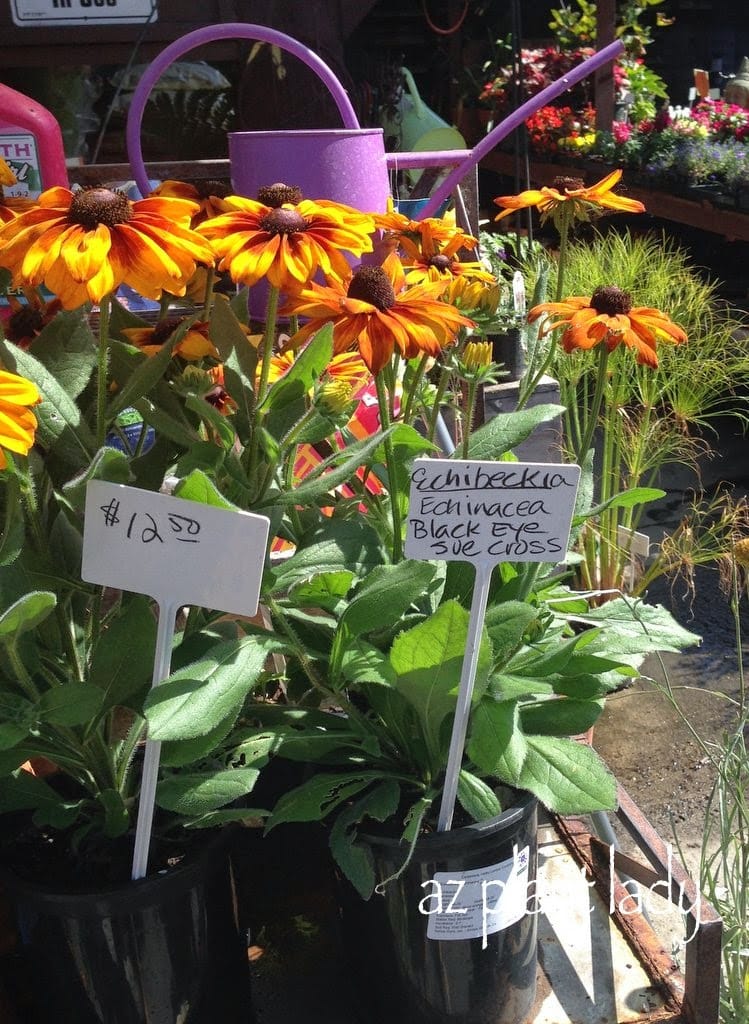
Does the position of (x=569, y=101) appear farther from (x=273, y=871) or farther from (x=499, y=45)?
(x=273, y=871)

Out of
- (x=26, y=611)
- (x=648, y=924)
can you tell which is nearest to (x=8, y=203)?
(x=26, y=611)

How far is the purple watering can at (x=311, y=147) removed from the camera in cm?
106

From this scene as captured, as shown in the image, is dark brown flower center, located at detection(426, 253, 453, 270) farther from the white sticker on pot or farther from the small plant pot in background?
the small plant pot in background

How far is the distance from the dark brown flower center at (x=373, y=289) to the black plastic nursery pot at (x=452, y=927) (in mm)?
421

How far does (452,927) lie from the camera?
84 centimetres

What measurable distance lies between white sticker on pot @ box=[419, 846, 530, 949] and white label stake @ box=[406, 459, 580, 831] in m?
0.15

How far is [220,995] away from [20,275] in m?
0.63

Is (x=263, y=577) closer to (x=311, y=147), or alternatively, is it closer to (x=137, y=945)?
(x=137, y=945)

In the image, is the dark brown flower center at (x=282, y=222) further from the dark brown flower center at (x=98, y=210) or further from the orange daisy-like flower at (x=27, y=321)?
the orange daisy-like flower at (x=27, y=321)

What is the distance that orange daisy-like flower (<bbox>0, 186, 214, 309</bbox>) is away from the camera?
0.59 metres

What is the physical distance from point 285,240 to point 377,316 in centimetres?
9

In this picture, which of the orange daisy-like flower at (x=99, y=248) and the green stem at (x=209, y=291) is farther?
the green stem at (x=209, y=291)

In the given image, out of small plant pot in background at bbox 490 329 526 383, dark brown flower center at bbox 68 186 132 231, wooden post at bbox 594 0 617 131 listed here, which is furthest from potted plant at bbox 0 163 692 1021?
wooden post at bbox 594 0 617 131

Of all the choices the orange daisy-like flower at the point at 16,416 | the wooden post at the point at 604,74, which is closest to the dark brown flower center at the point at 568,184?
the orange daisy-like flower at the point at 16,416
